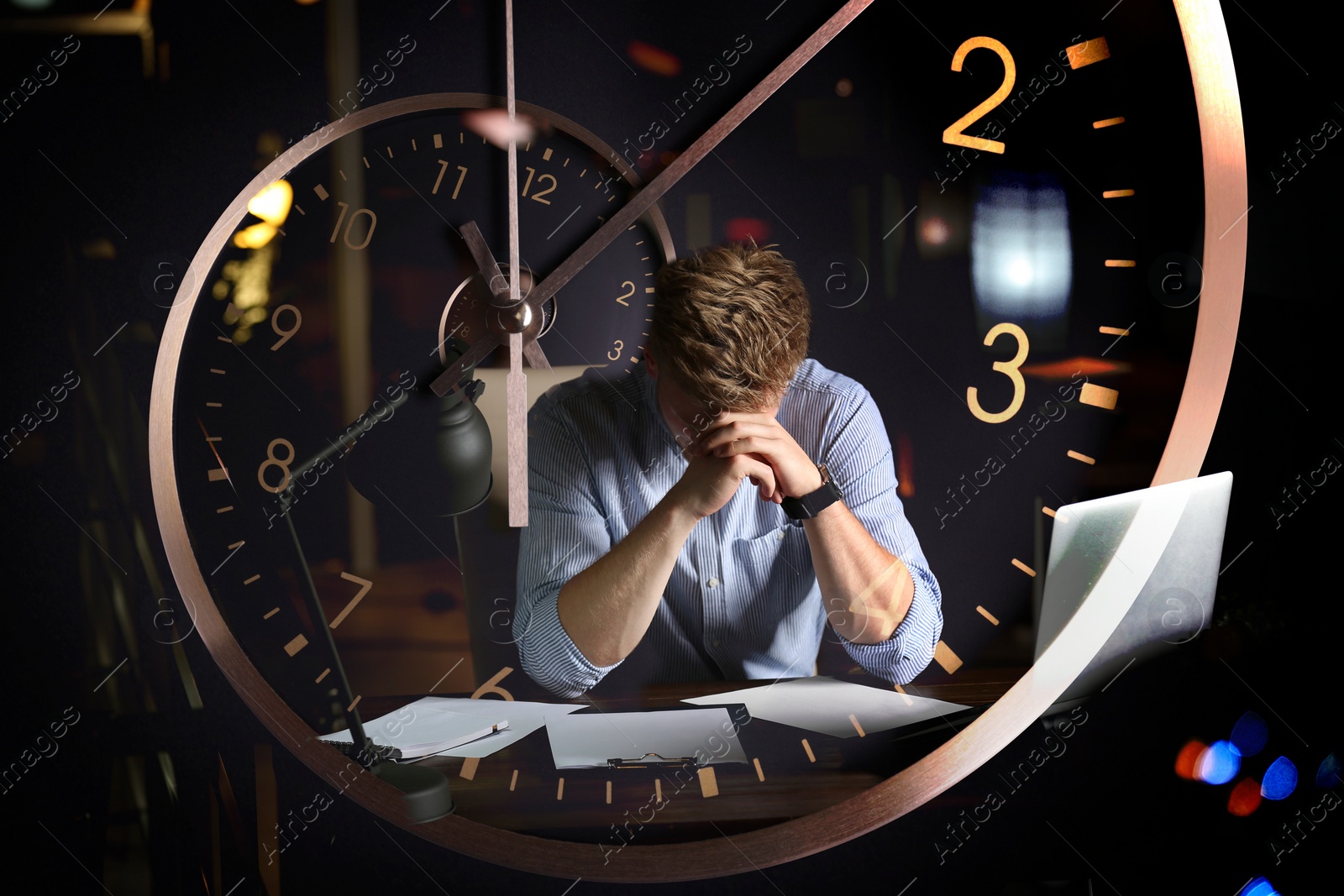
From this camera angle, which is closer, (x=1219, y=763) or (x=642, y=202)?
(x=642, y=202)

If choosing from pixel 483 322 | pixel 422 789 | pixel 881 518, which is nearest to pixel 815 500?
pixel 881 518

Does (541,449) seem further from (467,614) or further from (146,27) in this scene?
(146,27)

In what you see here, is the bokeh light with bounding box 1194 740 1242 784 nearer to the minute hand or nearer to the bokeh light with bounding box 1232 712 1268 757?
the bokeh light with bounding box 1232 712 1268 757

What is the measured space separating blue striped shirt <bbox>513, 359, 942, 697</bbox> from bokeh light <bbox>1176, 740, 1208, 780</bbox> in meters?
0.34

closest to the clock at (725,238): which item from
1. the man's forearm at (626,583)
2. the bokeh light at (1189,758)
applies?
the man's forearm at (626,583)

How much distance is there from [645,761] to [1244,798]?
1.87 ft

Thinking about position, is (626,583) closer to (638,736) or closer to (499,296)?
(638,736)

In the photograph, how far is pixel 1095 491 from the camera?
0.76 metres

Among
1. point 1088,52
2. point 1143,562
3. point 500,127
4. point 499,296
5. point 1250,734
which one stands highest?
point 500,127

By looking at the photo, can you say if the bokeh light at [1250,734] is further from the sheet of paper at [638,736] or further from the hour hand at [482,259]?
the hour hand at [482,259]

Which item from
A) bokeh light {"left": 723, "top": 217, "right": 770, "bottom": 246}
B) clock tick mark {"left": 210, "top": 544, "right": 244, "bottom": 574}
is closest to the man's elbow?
clock tick mark {"left": 210, "top": 544, "right": 244, "bottom": 574}

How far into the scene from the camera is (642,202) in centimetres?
69

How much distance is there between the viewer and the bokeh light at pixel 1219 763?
0.84 m

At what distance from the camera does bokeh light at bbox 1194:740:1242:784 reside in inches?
33.2
